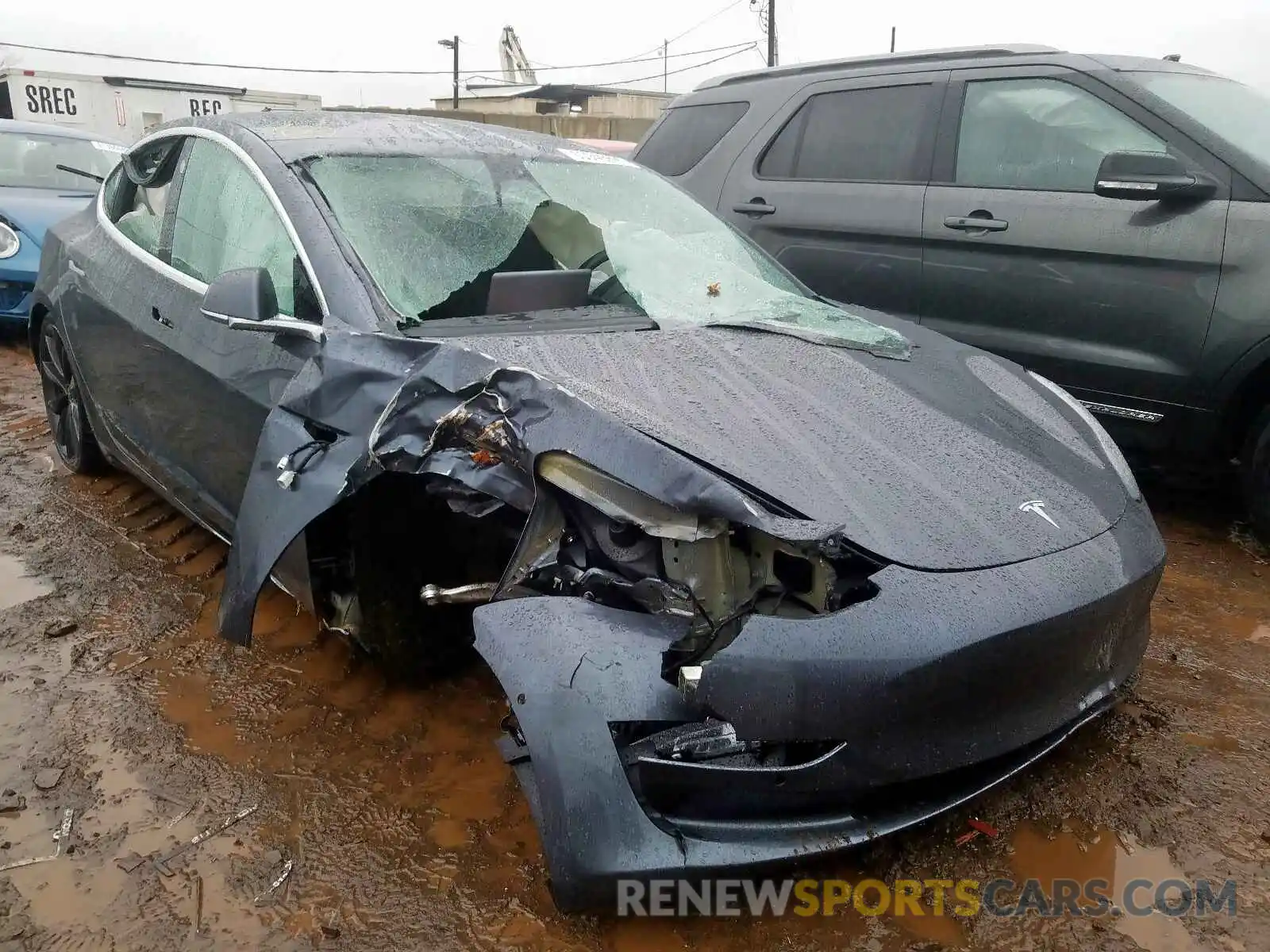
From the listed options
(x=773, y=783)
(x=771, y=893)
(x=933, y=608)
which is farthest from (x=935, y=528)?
(x=771, y=893)

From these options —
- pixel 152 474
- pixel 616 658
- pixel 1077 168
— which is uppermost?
pixel 1077 168

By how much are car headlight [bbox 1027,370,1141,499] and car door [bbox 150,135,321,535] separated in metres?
2.14

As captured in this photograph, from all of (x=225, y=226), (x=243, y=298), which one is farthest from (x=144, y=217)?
(x=243, y=298)

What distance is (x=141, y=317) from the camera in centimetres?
343

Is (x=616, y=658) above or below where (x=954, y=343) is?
below

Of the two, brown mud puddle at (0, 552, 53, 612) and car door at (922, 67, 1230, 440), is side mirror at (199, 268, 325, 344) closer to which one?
brown mud puddle at (0, 552, 53, 612)

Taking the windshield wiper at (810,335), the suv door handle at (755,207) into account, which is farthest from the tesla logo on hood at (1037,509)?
the suv door handle at (755,207)

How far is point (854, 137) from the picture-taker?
15.9 ft

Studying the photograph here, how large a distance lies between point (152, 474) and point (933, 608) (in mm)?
2933

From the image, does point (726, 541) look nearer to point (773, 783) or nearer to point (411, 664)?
point (773, 783)

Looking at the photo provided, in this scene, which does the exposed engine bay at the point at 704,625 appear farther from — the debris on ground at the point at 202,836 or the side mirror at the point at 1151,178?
the side mirror at the point at 1151,178

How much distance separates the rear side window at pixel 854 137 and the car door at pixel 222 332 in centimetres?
286

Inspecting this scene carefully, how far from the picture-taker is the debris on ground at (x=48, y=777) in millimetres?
2436

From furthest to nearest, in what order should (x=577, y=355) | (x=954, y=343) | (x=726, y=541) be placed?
(x=954, y=343), (x=577, y=355), (x=726, y=541)
